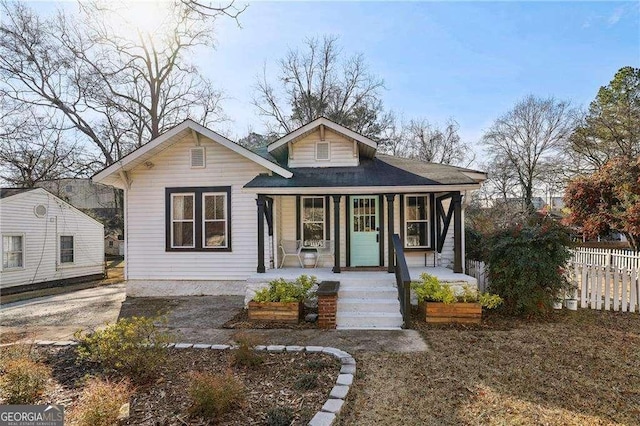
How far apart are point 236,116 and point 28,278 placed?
1612cm

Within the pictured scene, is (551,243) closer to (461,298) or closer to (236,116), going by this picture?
(461,298)

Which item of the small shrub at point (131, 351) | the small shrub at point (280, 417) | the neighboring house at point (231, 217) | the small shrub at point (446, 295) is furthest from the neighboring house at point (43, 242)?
the small shrub at point (446, 295)

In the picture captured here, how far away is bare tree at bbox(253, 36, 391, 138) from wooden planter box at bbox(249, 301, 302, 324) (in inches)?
855

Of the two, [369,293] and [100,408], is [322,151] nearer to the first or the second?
[369,293]

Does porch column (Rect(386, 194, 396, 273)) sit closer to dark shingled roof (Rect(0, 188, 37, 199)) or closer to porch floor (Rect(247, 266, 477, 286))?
porch floor (Rect(247, 266, 477, 286))

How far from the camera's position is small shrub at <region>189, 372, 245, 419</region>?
322cm

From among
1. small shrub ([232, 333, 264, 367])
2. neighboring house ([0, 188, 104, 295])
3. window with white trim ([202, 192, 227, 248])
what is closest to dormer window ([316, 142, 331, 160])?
window with white trim ([202, 192, 227, 248])

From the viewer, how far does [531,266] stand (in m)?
6.82

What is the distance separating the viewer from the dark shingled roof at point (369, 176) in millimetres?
8547

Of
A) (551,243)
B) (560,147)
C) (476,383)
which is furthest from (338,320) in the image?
(560,147)

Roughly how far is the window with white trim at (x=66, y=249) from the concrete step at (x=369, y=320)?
1558 centimetres

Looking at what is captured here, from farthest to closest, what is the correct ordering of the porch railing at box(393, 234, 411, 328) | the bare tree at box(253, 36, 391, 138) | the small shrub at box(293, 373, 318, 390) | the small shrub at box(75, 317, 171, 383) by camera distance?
the bare tree at box(253, 36, 391, 138), the porch railing at box(393, 234, 411, 328), the small shrub at box(75, 317, 171, 383), the small shrub at box(293, 373, 318, 390)

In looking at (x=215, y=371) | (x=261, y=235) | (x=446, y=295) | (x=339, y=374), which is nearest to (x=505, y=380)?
(x=339, y=374)

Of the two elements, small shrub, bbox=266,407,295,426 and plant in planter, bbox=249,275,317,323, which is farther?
plant in planter, bbox=249,275,317,323
